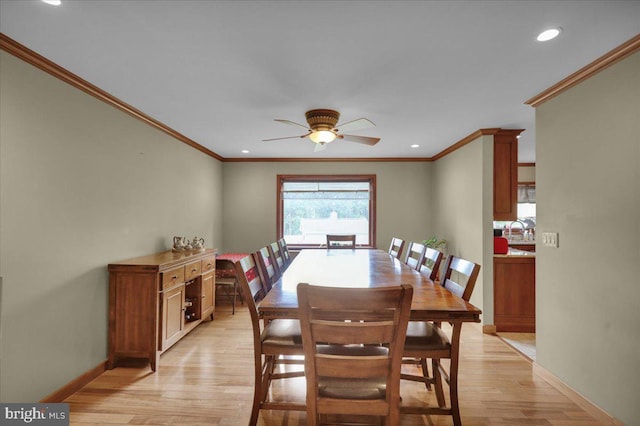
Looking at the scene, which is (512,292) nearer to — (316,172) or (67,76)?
(316,172)

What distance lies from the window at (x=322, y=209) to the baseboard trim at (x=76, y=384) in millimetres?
3388

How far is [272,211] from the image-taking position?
5652 millimetres

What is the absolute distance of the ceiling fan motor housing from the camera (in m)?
3.01

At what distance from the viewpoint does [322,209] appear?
19.1ft

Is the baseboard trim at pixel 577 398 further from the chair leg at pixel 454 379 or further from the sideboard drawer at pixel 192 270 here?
the sideboard drawer at pixel 192 270

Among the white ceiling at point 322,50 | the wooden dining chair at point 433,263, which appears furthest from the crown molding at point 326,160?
the wooden dining chair at point 433,263

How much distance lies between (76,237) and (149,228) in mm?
991

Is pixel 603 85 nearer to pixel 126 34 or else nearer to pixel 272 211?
pixel 126 34

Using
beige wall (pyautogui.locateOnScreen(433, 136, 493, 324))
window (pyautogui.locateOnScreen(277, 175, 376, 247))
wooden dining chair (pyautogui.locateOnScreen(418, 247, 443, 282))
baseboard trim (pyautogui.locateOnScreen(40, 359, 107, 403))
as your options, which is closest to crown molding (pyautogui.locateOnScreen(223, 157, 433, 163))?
window (pyautogui.locateOnScreen(277, 175, 376, 247))

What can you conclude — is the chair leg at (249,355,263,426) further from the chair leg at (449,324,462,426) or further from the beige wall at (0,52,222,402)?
the beige wall at (0,52,222,402)

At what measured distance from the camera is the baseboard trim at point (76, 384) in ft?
7.22

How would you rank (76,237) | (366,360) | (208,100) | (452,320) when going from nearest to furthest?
(366,360) < (452,320) < (76,237) < (208,100)

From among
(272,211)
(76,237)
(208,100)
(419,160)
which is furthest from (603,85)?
(272,211)

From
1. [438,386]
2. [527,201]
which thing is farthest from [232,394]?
[527,201]
